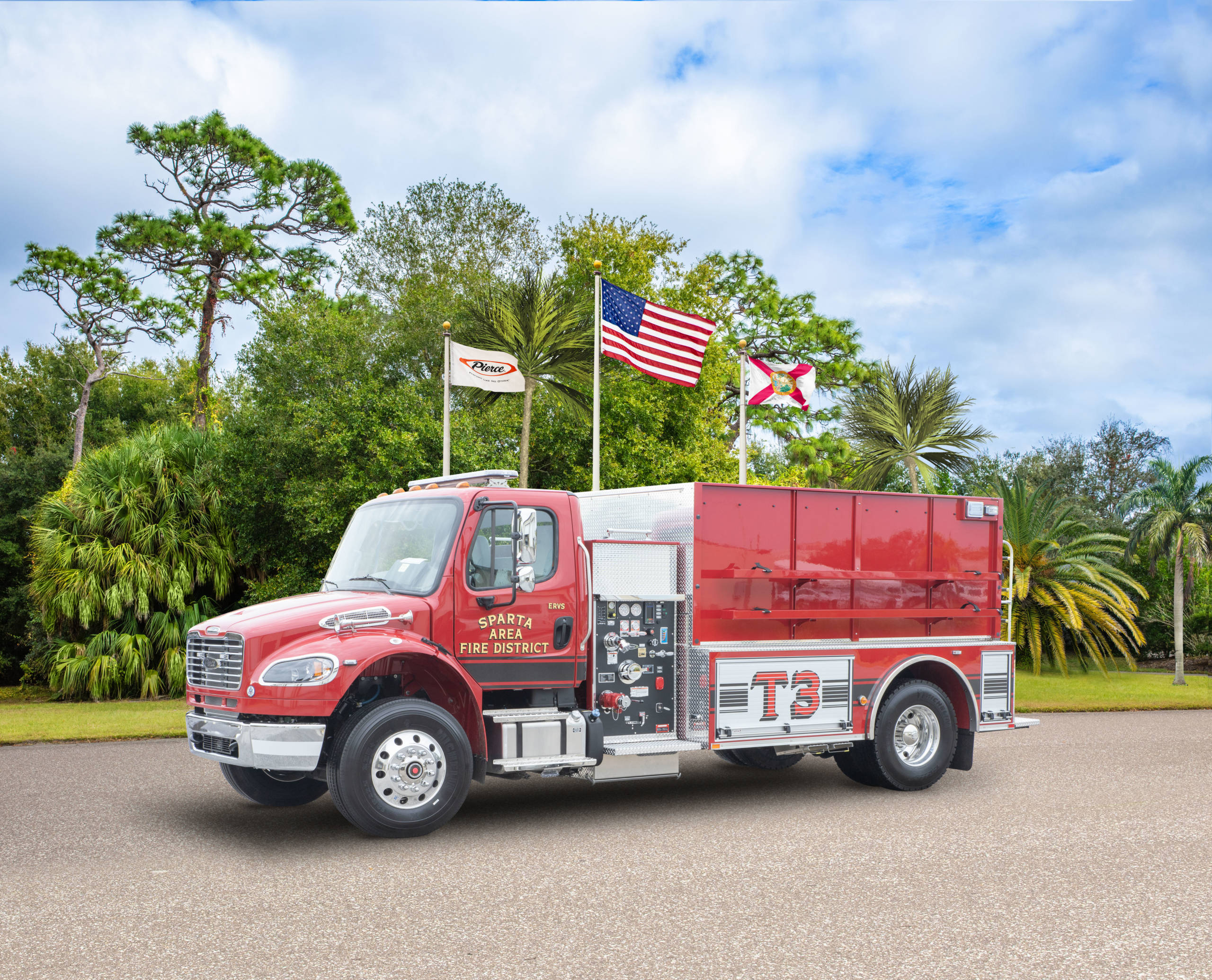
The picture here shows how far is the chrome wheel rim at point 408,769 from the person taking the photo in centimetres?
794

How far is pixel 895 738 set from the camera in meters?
10.5

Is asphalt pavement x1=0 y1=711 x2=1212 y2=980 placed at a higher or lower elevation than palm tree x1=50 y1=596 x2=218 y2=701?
lower

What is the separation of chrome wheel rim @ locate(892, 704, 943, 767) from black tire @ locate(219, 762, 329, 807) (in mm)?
5372

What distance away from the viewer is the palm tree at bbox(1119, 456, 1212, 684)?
25281mm

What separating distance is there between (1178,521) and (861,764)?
60.4ft

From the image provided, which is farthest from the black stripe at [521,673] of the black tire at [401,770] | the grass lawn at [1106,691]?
the grass lawn at [1106,691]

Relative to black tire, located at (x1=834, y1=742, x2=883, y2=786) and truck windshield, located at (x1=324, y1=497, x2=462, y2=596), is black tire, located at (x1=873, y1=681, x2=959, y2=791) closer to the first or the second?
black tire, located at (x1=834, y1=742, x2=883, y2=786)

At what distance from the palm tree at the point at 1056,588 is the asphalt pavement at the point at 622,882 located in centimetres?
1393

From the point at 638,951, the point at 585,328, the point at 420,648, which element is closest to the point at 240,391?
the point at 585,328

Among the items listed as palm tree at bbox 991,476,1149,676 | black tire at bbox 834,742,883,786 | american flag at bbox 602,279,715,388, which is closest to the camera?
black tire at bbox 834,742,883,786

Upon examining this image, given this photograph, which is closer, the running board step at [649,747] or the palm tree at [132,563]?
the running board step at [649,747]

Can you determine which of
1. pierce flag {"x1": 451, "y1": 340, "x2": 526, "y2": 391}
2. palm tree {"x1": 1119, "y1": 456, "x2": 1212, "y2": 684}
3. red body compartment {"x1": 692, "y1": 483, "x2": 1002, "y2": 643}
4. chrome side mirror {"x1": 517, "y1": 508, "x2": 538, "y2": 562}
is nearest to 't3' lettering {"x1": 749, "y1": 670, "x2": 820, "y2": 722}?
red body compartment {"x1": 692, "y1": 483, "x2": 1002, "y2": 643}

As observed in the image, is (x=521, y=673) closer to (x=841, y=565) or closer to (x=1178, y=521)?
(x=841, y=565)

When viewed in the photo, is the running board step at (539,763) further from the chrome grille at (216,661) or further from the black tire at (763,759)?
the black tire at (763,759)
